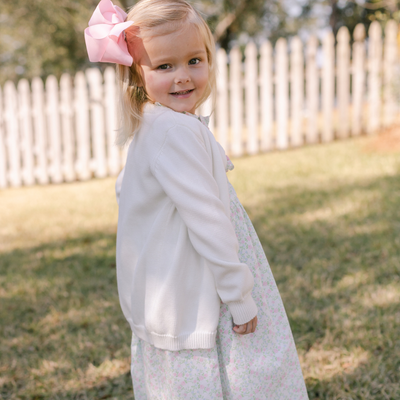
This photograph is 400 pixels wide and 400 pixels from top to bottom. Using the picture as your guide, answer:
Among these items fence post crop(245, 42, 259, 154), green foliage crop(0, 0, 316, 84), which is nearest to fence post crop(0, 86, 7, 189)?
fence post crop(245, 42, 259, 154)

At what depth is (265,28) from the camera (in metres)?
22.7

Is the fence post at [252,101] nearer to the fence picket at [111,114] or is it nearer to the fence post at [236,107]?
the fence post at [236,107]

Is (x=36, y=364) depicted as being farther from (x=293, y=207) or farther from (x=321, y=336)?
(x=293, y=207)

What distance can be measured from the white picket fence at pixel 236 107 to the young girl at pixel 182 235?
560 centimetres

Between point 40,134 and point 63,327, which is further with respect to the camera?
point 40,134

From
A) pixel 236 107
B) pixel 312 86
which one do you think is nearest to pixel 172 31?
pixel 236 107

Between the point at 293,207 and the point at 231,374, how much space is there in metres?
3.11

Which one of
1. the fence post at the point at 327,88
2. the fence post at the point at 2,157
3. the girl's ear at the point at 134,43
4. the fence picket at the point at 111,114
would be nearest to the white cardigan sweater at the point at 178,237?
the girl's ear at the point at 134,43

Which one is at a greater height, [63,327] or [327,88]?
[327,88]

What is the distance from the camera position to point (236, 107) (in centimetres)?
730

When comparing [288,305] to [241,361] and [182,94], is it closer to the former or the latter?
[241,361]

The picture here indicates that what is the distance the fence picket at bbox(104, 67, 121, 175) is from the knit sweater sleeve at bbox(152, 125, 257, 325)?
18.6 ft

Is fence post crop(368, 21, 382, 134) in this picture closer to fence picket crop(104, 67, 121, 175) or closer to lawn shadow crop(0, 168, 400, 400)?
lawn shadow crop(0, 168, 400, 400)

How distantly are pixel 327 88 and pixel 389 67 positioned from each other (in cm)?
105
